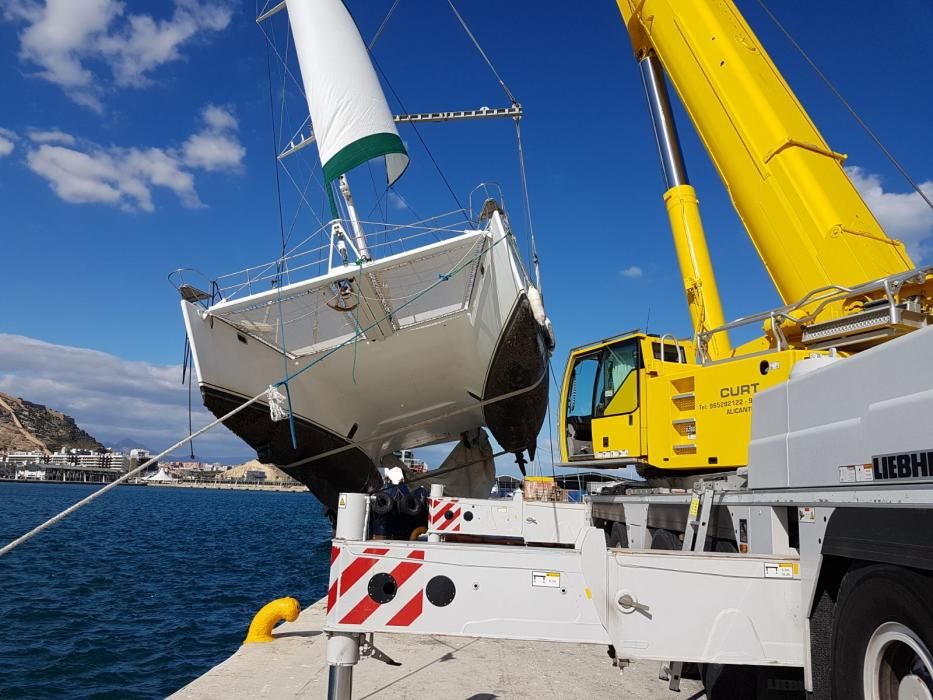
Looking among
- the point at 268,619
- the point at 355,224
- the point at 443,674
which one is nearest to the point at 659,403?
the point at 443,674

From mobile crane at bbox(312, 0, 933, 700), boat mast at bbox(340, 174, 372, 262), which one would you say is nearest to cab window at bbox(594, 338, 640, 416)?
mobile crane at bbox(312, 0, 933, 700)

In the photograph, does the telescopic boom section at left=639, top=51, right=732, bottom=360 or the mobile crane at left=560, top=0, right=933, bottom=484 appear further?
the telescopic boom section at left=639, top=51, right=732, bottom=360

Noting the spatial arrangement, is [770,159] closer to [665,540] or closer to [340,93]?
[665,540]

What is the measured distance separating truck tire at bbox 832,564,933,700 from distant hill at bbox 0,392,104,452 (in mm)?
172968

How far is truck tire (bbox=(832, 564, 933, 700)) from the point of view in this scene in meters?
2.08

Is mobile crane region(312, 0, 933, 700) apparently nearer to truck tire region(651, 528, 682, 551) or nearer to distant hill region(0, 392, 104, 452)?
truck tire region(651, 528, 682, 551)

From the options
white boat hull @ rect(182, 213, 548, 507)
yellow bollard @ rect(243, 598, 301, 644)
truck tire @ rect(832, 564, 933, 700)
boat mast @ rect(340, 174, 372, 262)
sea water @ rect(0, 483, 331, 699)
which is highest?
boat mast @ rect(340, 174, 372, 262)

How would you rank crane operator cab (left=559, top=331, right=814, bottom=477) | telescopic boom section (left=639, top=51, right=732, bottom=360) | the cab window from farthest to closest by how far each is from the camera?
telescopic boom section (left=639, top=51, right=732, bottom=360) → the cab window → crane operator cab (left=559, top=331, right=814, bottom=477)

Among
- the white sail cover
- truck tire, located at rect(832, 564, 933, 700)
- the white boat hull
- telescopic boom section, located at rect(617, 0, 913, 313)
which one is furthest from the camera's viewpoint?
the white boat hull

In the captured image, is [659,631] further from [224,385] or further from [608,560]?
[224,385]

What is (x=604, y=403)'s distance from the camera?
7.15 meters

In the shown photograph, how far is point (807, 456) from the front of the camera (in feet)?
9.45

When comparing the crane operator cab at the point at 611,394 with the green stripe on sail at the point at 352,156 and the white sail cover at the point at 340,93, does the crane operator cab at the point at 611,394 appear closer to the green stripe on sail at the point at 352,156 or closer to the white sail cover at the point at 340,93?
the green stripe on sail at the point at 352,156

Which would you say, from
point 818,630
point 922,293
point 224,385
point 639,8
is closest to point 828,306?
point 922,293
